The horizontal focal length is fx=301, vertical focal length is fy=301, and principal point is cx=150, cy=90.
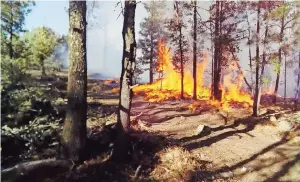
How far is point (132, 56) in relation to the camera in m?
9.30

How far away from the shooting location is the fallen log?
7102 mm

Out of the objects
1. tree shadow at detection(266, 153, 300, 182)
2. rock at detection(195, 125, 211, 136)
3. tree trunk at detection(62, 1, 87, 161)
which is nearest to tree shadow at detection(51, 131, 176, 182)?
tree trunk at detection(62, 1, 87, 161)

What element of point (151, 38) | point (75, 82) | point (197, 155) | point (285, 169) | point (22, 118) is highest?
point (151, 38)

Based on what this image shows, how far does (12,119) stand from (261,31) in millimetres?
18445

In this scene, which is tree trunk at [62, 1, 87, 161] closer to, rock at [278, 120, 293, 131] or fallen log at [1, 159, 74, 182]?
fallen log at [1, 159, 74, 182]

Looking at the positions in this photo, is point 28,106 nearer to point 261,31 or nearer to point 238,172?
point 238,172

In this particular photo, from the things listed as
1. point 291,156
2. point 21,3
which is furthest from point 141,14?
point 291,156

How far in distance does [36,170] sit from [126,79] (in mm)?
3622

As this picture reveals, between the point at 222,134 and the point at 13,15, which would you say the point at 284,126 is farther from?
the point at 13,15

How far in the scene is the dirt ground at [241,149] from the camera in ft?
34.2

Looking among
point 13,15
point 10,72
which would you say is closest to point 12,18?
point 13,15

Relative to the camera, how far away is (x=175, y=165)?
9.80 m

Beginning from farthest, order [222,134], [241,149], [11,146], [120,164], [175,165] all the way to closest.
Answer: [222,134] < [241,149] < [175,165] < [120,164] < [11,146]

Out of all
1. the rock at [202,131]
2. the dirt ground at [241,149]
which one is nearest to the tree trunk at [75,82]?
the dirt ground at [241,149]
